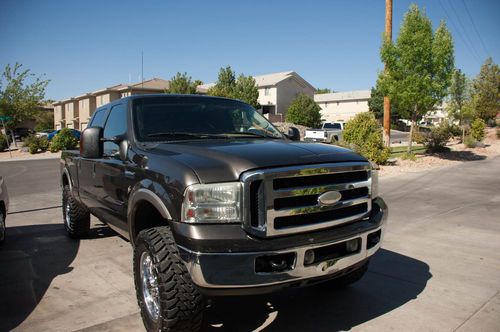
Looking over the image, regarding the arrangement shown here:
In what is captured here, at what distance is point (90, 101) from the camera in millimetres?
53719

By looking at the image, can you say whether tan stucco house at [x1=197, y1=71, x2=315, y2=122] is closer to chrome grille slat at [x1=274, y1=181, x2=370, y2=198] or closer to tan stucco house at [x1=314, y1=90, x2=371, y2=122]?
tan stucco house at [x1=314, y1=90, x2=371, y2=122]

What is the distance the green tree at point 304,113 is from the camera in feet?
142

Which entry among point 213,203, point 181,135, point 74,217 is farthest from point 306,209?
A: point 74,217

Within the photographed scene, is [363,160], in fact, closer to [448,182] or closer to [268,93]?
[448,182]

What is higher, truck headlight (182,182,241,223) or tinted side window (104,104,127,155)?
tinted side window (104,104,127,155)

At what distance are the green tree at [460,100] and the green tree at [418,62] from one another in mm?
16123

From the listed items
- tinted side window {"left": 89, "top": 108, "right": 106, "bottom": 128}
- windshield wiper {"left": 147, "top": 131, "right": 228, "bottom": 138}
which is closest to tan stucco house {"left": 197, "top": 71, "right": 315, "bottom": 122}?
tinted side window {"left": 89, "top": 108, "right": 106, "bottom": 128}

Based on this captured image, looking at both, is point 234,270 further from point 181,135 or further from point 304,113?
point 304,113

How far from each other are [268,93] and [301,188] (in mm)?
51429

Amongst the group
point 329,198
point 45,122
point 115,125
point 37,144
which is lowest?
point 37,144

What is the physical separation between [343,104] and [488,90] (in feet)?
105

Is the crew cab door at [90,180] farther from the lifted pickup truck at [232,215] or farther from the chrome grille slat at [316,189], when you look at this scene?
the chrome grille slat at [316,189]

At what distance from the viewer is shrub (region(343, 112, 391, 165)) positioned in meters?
14.9

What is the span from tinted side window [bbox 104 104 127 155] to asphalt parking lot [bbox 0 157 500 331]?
56.9 inches
